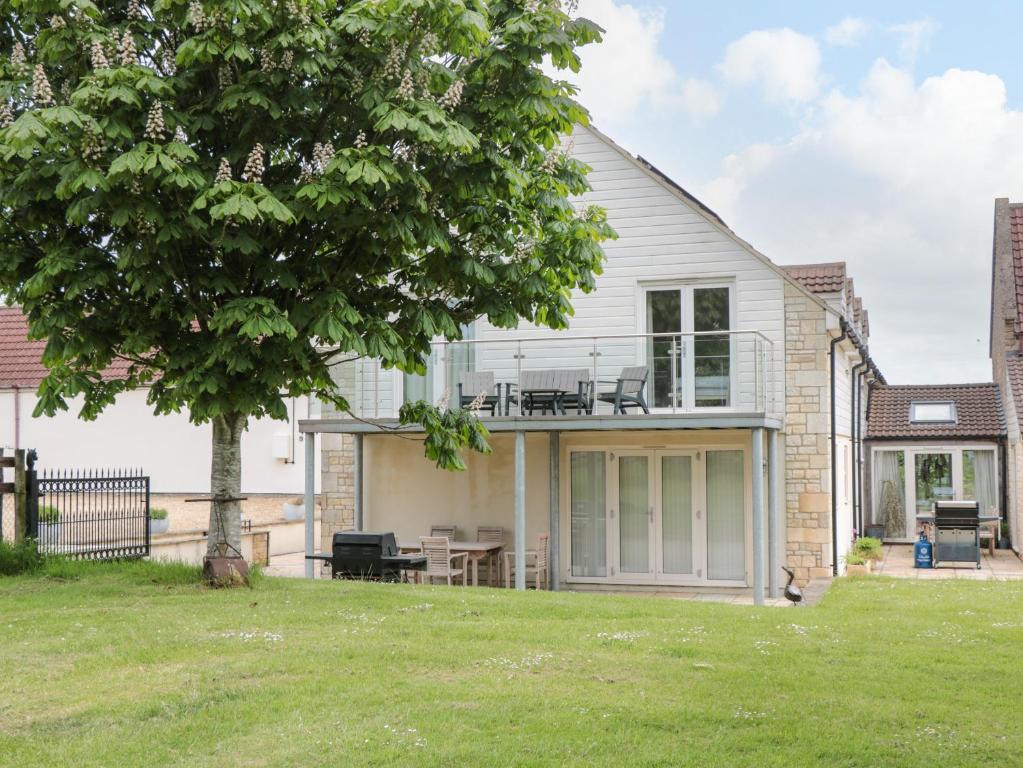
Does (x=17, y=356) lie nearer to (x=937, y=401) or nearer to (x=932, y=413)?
(x=932, y=413)

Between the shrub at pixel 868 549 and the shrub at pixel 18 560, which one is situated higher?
the shrub at pixel 18 560

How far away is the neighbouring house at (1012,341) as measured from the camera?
2394cm

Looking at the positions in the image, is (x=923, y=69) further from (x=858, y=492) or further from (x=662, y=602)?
(x=858, y=492)

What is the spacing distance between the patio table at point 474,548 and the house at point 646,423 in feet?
1.95

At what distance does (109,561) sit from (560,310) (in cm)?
717

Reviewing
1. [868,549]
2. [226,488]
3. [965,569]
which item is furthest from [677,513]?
[226,488]

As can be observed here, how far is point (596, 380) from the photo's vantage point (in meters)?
18.4

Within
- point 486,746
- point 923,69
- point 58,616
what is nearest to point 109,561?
point 58,616

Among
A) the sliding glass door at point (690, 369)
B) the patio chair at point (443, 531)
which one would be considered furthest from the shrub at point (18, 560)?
the sliding glass door at point (690, 369)

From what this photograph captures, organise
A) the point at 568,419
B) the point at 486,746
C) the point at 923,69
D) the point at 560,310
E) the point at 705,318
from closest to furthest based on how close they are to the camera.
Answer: the point at 486,746 < the point at 560,310 < the point at 923,69 < the point at 568,419 < the point at 705,318

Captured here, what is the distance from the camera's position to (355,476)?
66.1 feet

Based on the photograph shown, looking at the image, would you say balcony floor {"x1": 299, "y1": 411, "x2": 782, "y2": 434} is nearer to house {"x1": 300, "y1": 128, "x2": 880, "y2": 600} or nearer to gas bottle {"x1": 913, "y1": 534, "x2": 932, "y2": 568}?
house {"x1": 300, "y1": 128, "x2": 880, "y2": 600}

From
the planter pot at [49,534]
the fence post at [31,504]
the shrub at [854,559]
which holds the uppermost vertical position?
the fence post at [31,504]

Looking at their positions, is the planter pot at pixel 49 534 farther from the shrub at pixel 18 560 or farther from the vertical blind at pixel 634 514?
the vertical blind at pixel 634 514
